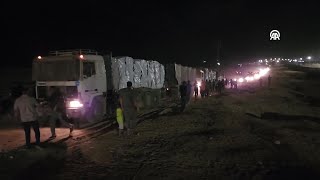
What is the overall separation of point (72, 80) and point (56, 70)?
0.97 metres

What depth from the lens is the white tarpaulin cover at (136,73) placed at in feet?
67.5

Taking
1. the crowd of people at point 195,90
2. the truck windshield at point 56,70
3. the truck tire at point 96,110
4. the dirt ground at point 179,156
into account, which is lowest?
the dirt ground at point 179,156

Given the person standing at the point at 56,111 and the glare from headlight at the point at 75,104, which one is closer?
the person standing at the point at 56,111

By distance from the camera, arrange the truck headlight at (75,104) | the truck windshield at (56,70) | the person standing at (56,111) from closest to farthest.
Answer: the person standing at (56,111)
the truck headlight at (75,104)
the truck windshield at (56,70)

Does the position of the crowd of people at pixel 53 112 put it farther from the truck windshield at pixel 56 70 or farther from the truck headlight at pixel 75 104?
the truck windshield at pixel 56 70

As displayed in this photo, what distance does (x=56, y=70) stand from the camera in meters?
16.8

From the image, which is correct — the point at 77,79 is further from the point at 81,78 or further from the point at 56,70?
the point at 56,70

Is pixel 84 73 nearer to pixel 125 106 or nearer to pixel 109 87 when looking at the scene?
pixel 109 87

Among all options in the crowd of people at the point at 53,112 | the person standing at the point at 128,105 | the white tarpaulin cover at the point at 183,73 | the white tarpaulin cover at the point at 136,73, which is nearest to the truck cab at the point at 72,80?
the crowd of people at the point at 53,112

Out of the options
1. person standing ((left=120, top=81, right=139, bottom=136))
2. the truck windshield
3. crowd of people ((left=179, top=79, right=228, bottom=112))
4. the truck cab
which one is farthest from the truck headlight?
crowd of people ((left=179, top=79, right=228, bottom=112))

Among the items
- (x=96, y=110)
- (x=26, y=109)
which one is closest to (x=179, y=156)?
(x=26, y=109)

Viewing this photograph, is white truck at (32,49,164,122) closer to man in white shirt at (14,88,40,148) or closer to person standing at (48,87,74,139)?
person standing at (48,87,74,139)

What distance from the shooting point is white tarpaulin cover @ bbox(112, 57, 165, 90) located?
810 inches

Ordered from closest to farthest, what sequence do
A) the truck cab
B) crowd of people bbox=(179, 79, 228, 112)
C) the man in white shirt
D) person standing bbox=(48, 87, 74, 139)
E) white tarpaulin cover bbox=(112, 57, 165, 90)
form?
the man in white shirt < person standing bbox=(48, 87, 74, 139) < the truck cab < white tarpaulin cover bbox=(112, 57, 165, 90) < crowd of people bbox=(179, 79, 228, 112)
